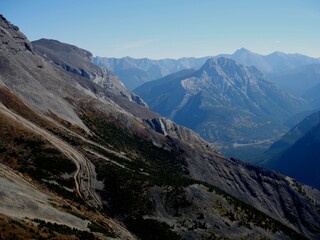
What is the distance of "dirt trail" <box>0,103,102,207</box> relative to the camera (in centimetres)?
9294

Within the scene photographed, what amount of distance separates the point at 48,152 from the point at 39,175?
13226mm

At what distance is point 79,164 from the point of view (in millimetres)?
105062

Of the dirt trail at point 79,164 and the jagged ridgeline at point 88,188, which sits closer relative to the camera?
the jagged ridgeline at point 88,188

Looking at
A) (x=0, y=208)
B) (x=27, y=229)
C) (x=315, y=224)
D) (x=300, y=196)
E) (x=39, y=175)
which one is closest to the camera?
(x=27, y=229)

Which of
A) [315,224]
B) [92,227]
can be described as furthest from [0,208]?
[315,224]

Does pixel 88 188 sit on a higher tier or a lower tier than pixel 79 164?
lower

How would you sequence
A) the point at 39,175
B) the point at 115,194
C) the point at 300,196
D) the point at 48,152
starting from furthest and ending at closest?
the point at 300,196
the point at 48,152
the point at 115,194
the point at 39,175

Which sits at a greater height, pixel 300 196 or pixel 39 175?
pixel 300 196

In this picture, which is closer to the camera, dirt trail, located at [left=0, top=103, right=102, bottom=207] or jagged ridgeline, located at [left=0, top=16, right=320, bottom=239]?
jagged ridgeline, located at [left=0, top=16, right=320, bottom=239]

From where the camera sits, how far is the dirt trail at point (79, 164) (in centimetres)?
9294

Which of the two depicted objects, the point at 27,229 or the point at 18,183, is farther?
the point at 18,183

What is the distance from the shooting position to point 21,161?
9394 cm

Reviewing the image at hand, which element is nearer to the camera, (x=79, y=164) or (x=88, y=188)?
(x=88, y=188)

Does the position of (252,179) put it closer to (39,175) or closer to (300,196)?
(300,196)
